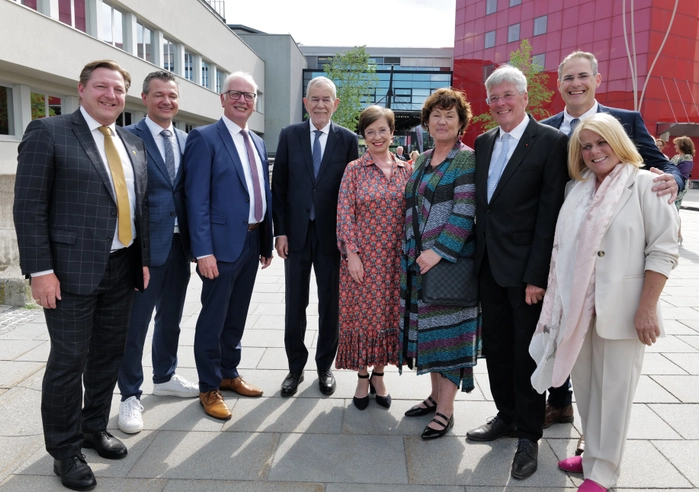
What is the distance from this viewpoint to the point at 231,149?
3.59 m

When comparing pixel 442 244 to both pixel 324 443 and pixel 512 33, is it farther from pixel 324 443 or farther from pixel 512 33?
pixel 512 33

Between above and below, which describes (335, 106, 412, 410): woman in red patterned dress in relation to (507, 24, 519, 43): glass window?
below

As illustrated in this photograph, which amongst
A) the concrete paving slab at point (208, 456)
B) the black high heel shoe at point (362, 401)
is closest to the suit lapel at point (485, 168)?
the black high heel shoe at point (362, 401)

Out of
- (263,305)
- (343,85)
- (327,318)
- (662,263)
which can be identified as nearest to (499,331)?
(662,263)

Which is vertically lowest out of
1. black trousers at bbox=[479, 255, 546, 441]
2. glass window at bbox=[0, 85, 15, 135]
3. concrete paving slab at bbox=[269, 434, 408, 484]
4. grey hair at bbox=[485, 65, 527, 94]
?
concrete paving slab at bbox=[269, 434, 408, 484]

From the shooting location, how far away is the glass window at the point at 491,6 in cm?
4175

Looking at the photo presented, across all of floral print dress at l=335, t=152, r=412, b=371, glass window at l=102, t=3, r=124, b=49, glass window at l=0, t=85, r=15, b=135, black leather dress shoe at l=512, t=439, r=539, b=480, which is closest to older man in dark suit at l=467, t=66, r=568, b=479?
black leather dress shoe at l=512, t=439, r=539, b=480

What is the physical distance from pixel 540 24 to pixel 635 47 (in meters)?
8.66

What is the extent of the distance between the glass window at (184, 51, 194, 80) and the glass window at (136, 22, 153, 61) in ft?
14.1

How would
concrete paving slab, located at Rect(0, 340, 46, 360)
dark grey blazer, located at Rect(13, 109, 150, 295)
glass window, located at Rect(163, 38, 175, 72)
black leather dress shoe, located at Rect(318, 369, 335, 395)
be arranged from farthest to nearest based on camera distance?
glass window, located at Rect(163, 38, 175, 72), concrete paving slab, located at Rect(0, 340, 46, 360), black leather dress shoe, located at Rect(318, 369, 335, 395), dark grey blazer, located at Rect(13, 109, 150, 295)

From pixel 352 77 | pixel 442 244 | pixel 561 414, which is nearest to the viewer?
pixel 442 244

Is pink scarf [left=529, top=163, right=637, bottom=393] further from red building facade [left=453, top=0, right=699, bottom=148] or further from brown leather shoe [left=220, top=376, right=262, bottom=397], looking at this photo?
red building facade [left=453, top=0, right=699, bottom=148]

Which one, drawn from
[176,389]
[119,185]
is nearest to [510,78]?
[119,185]

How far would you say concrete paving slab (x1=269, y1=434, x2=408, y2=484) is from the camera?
9.28 ft
